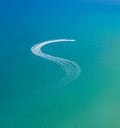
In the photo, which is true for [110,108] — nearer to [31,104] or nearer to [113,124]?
[113,124]

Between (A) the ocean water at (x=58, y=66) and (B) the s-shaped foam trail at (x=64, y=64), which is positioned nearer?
(A) the ocean water at (x=58, y=66)

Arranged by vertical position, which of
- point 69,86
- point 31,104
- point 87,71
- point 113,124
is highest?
point 87,71

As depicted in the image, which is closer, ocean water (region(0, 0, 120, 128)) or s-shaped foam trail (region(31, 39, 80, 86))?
ocean water (region(0, 0, 120, 128))

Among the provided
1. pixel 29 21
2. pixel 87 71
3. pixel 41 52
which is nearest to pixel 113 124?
pixel 87 71

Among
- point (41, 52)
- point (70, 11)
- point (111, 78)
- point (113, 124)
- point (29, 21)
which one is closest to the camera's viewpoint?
point (113, 124)
